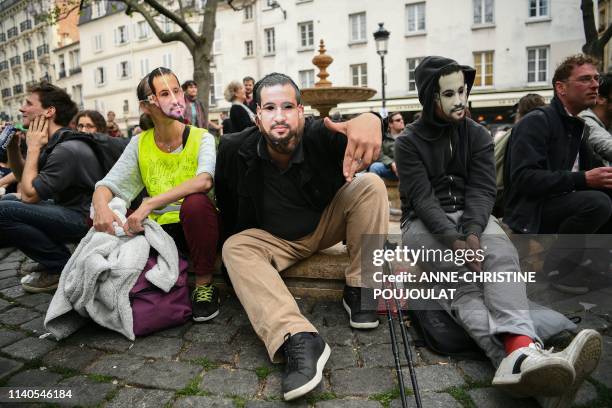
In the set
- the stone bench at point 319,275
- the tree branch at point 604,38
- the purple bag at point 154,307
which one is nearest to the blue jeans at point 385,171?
the stone bench at point 319,275

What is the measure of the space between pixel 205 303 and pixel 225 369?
2.20ft

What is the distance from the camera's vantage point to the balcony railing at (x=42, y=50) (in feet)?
146

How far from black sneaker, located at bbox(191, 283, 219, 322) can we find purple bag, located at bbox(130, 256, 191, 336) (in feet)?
0.20

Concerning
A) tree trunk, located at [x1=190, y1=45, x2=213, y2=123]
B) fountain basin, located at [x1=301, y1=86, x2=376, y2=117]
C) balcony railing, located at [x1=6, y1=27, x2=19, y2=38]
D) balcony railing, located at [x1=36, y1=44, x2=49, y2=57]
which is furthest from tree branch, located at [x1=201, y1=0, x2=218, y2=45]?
balcony railing, located at [x1=6, y1=27, x2=19, y2=38]

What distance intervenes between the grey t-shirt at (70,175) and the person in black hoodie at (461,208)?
8.10 feet

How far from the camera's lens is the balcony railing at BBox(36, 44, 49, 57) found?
1748 inches

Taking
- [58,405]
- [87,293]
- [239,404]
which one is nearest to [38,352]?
[87,293]

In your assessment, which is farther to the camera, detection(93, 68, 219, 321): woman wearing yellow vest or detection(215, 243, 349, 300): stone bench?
detection(215, 243, 349, 300): stone bench

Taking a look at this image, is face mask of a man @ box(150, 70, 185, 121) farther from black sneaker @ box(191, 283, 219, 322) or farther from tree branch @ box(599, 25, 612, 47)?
tree branch @ box(599, 25, 612, 47)

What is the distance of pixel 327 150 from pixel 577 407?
1.76 metres

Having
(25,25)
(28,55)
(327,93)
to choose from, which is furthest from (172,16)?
(25,25)

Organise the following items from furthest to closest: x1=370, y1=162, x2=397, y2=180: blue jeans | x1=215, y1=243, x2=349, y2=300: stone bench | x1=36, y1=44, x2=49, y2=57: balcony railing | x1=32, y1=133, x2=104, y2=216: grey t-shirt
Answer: x1=36, y1=44, x2=49, y2=57: balcony railing → x1=370, y1=162, x2=397, y2=180: blue jeans → x1=32, y1=133, x2=104, y2=216: grey t-shirt → x1=215, y1=243, x2=349, y2=300: stone bench

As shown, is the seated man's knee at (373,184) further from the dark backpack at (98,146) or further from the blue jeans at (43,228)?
the blue jeans at (43,228)

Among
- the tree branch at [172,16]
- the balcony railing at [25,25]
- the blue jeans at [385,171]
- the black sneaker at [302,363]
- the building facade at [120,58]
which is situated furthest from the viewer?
the balcony railing at [25,25]
